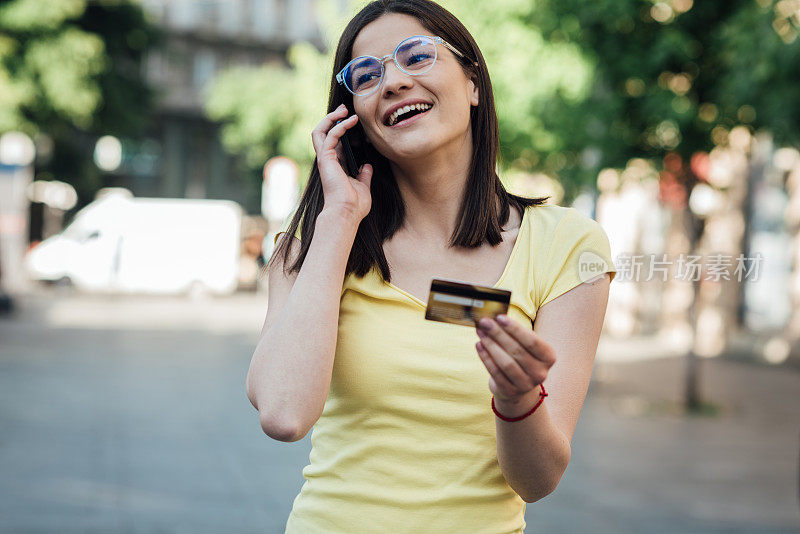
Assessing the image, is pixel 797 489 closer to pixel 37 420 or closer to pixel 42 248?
pixel 37 420

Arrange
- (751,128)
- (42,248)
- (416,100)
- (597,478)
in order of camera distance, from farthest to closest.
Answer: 1. (42,248)
2. (751,128)
3. (597,478)
4. (416,100)

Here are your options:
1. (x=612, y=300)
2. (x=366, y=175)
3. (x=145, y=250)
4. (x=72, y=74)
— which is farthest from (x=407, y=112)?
(x=145, y=250)

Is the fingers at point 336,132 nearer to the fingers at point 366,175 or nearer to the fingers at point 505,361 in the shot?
the fingers at point 366,175

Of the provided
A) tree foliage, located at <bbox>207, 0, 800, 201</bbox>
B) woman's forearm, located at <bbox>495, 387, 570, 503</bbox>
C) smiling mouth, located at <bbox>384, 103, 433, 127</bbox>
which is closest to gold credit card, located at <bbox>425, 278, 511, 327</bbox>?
woman's forearm, located at <bbox>495, 387, 570, 503</bbox>

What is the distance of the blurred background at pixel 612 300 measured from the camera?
6469 mm

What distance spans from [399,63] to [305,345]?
1.93 ft

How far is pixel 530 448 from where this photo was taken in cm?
165

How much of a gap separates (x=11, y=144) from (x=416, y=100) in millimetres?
22448

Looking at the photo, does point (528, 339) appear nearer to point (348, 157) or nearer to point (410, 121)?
point (410, 121)

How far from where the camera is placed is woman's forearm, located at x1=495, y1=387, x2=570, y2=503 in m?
1.59

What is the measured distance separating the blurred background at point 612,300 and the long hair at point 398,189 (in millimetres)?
285

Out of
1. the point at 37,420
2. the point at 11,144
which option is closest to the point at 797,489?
the point at 37,420

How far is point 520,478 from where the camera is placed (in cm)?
171

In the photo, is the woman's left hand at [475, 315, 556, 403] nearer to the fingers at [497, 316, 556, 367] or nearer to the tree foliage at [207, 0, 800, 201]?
the fingers at [497, 316, 556, 367]
